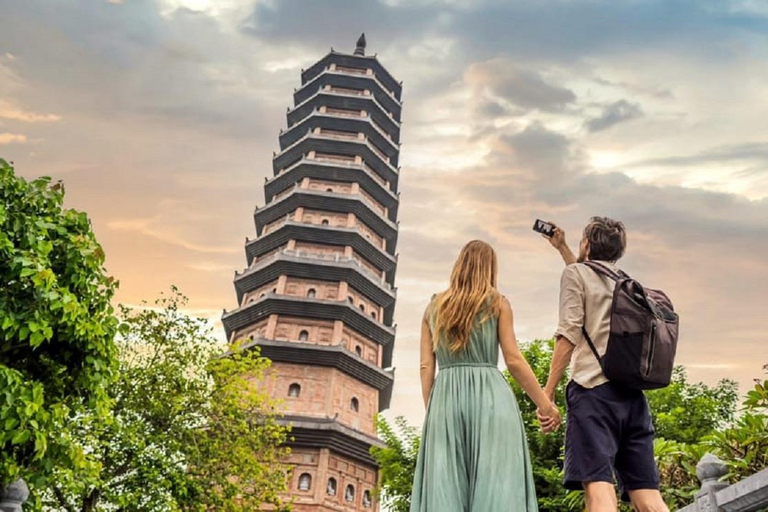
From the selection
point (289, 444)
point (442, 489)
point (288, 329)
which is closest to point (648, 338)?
point (442, 489)

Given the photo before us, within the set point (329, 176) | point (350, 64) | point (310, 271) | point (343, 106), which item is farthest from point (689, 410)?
point (350, 64)

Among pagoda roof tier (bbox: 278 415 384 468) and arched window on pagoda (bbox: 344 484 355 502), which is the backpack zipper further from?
arched window on pagoda (bbox: 344 484 355 502)

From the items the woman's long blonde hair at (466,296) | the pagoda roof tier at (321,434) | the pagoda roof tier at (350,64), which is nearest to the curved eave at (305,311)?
the pagoda roof tier at (321,434)

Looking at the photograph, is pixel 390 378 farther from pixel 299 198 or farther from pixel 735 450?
pixel 735 450

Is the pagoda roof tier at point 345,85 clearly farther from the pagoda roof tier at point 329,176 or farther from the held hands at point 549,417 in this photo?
the held hands at point 549,417

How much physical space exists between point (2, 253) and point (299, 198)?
1032 inches

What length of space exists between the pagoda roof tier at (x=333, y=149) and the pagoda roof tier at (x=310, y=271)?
287 inches

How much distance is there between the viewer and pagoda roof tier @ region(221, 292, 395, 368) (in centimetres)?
2966

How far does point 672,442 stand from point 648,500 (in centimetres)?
682

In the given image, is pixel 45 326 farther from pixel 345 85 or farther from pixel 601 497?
pixel 345 85

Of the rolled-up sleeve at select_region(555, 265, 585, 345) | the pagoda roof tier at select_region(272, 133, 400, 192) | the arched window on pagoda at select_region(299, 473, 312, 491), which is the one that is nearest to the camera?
the rolled-up sleeve at select_region(555, 265, 585, 345)

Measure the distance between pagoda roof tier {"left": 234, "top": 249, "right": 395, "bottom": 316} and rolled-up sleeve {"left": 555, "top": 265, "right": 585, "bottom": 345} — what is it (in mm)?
27563

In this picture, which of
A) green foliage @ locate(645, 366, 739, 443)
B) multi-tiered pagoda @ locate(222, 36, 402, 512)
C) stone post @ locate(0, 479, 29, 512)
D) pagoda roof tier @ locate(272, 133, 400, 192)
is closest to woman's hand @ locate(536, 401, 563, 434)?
stone post @ locate(0, 479, 29, 512)

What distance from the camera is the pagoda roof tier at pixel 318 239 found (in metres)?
32.5
